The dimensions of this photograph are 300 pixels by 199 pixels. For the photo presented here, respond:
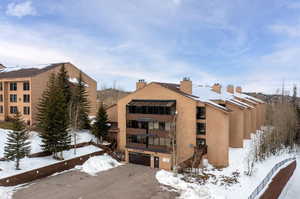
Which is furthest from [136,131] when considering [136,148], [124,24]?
[124,24]

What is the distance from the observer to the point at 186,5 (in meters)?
19.3

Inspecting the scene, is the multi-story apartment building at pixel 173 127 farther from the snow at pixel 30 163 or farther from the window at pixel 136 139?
the snow at pixel 30 163

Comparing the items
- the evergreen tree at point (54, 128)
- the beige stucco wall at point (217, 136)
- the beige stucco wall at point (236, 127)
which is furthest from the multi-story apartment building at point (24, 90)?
the beige stucco wall at point (236, 127)

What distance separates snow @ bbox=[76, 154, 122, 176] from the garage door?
6.38 feet

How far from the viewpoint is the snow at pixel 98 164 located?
826 inches

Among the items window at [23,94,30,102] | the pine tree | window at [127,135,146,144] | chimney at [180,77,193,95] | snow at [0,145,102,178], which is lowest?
snow at [0,145,102,178]

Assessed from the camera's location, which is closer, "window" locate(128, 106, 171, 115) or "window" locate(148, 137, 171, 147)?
"window" locate(148, 137, 171, 147)

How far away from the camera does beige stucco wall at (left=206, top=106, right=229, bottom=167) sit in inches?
803

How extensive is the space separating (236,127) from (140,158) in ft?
44.9

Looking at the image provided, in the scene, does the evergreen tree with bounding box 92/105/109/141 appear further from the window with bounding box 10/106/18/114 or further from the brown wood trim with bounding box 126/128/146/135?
the window with bounding box 10/106/18/114

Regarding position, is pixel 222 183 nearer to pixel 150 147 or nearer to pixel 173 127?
pixel 173 127

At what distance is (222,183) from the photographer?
668 inches

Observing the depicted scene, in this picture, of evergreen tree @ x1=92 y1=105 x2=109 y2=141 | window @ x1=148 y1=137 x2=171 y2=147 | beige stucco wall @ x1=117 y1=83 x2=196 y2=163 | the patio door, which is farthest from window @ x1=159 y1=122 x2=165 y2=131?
evergreen tree @ x1=92 y1=105 x2=109 y2=141

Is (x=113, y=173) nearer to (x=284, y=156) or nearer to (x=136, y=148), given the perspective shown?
(x=136, y=148)
